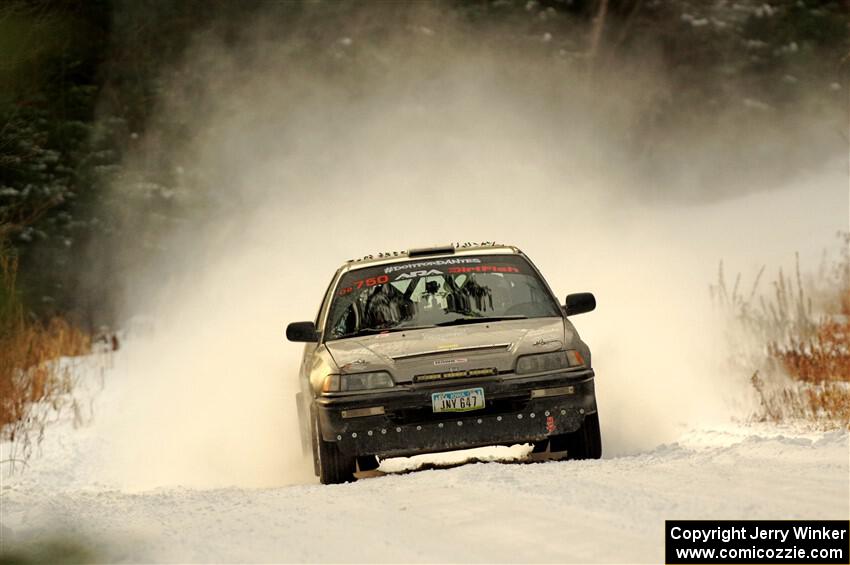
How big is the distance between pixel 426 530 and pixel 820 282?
13984 mm

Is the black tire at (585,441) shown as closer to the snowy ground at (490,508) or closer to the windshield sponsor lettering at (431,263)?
the snowy ground at (490,508)

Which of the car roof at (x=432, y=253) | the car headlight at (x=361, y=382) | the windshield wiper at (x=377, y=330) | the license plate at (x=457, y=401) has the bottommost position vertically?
the license plate at (x=457, y=401)

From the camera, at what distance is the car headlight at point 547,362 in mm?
8781

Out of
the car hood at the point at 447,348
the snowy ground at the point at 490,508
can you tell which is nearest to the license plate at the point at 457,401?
the car hood at the point at 447,348

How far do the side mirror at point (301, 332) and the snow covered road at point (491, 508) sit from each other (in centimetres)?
145

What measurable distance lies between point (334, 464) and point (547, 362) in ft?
4.72

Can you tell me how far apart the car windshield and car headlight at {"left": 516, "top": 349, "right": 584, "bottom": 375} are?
3.17 feet

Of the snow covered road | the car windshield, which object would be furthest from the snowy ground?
the car windshield

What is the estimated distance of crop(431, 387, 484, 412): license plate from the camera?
8.60 m

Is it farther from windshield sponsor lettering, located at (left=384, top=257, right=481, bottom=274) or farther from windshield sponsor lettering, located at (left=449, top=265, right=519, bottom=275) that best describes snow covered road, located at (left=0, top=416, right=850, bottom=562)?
windshield sponsor lettering, located at (left=384, top=257, right=481, bottom=274)

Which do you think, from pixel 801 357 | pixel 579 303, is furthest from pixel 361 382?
pixel 801 357

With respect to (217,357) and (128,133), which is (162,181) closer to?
(128,133)

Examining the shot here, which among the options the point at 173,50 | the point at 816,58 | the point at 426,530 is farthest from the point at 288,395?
the point at 816,58

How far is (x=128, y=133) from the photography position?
30.8 metres
